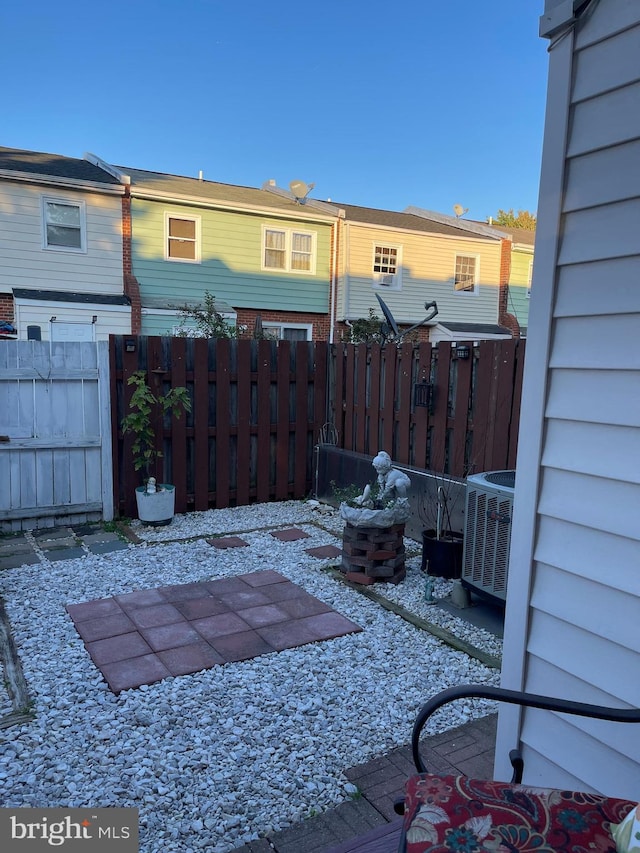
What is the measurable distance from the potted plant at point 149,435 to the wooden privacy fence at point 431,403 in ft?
5.99

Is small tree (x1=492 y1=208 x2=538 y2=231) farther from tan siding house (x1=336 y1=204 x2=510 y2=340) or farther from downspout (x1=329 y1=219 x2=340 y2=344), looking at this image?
downspout (x1=329 y1=219 x2=340 y2=344)

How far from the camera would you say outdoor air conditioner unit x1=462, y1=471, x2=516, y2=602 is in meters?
3.40

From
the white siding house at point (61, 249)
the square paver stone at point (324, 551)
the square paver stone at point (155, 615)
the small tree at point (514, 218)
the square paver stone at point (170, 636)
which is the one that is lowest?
the square paver stone at point (324, 551)

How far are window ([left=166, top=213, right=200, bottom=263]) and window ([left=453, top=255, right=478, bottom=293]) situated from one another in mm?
6909

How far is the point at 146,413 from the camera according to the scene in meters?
5.40

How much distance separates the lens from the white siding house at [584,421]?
151cm

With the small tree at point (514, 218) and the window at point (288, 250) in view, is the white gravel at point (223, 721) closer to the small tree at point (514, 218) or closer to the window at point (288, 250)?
the window at point (288, 250)

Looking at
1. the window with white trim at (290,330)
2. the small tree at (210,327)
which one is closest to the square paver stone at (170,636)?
the small tree at (210,327)

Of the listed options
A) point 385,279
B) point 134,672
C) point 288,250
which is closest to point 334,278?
point 288,250

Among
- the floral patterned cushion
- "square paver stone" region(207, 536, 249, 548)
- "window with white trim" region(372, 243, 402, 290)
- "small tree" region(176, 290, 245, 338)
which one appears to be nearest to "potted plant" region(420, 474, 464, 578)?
"square paver stone" region(207, 536, 249, 548)

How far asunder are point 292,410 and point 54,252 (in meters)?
6.72

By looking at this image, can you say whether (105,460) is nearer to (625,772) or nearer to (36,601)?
(36,601)

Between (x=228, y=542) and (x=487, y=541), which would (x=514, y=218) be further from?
(x=487, y=541)

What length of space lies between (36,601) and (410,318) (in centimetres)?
1180
